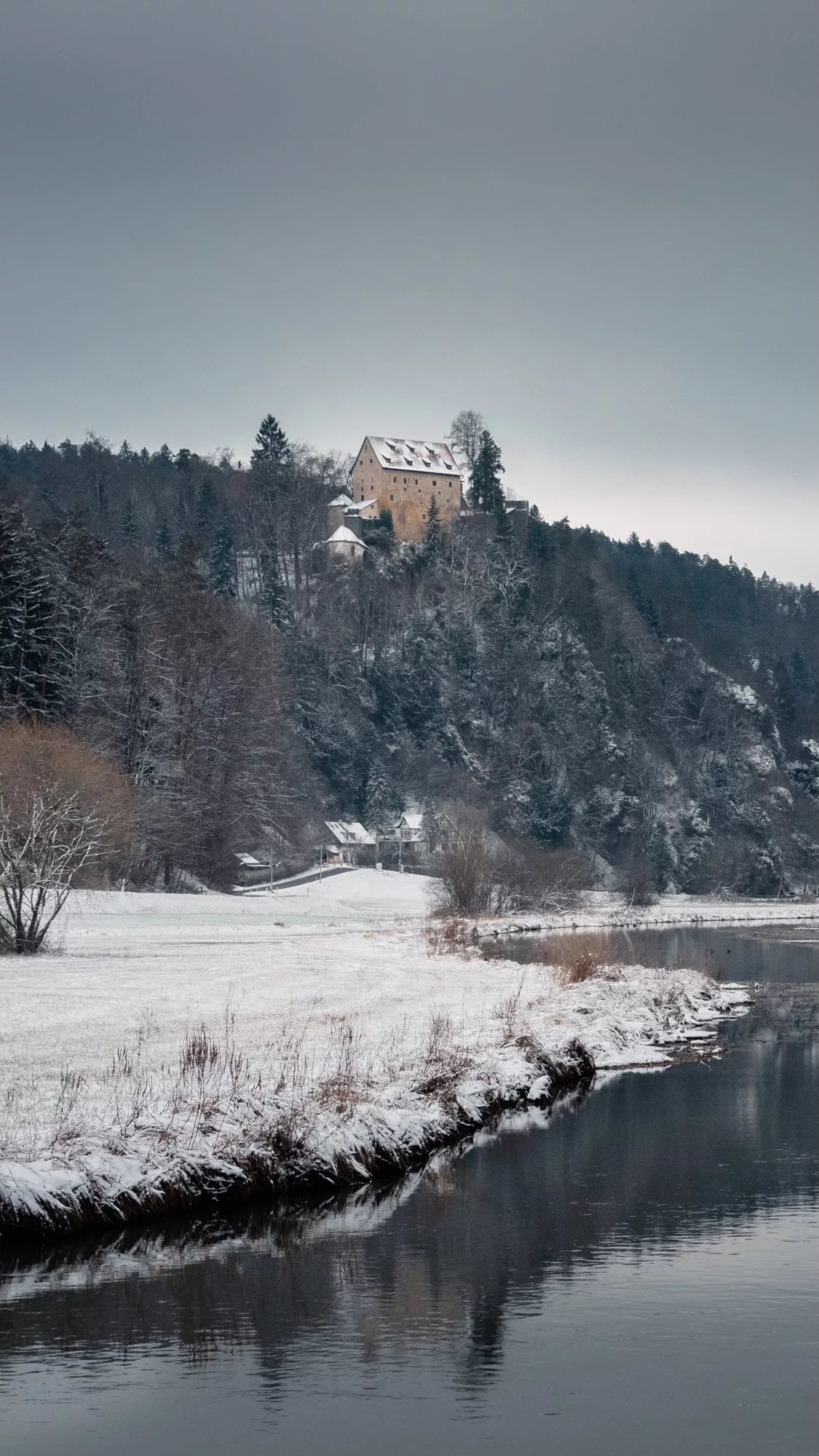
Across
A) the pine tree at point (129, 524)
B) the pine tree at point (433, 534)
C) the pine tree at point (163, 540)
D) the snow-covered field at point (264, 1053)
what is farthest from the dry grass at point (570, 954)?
the pine tree at point (129, 524)

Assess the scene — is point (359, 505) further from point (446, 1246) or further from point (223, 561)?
point (446, 1246)

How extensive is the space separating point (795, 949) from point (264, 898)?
29463mm

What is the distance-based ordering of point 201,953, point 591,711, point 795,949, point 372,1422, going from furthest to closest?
point 591,711 → point 795,949 → point 201,953 → point 372,1422

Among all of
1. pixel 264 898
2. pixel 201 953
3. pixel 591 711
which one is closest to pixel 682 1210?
pixel 201 953

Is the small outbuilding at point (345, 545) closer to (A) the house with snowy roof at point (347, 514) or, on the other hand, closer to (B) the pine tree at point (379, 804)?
(A) the house with snowy roof at point (347, 514)

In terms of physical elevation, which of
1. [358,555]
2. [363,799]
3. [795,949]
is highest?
[358,555]

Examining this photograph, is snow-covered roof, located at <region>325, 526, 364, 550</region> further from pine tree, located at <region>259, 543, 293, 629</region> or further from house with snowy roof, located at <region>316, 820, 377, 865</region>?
house with snowy roof, located at <region>316, 820, 377, 865</region>

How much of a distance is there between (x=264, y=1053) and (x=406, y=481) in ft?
468

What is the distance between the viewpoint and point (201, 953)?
38625 millimetres

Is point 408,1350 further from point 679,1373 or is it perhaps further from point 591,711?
point 591,711

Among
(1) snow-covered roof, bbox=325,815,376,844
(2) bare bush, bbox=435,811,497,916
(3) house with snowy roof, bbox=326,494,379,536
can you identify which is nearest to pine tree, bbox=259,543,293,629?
(3) house with snowy roof, bbox=326,494,379,536

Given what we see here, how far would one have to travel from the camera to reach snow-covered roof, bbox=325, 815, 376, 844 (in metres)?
110

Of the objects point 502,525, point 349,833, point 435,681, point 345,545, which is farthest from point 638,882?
point 502,525

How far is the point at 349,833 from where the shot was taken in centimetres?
11088
